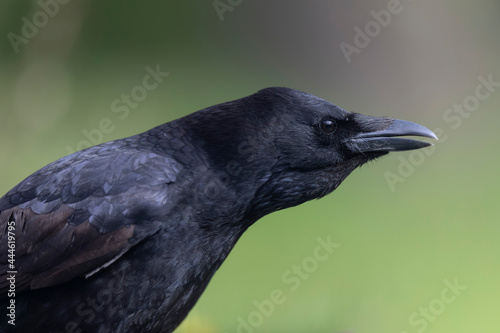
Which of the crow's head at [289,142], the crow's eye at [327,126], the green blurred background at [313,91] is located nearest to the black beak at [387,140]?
the crow's head at [289,142]

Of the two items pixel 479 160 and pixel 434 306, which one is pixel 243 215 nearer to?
pixel 434 306

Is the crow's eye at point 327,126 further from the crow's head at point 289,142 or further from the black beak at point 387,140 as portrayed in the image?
the black beak at point 387,140

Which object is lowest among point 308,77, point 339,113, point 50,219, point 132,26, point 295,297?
point 295,297

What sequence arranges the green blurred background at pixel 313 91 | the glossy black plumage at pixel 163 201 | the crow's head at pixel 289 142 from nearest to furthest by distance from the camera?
the glossy black plumage at pixel 163 201, the crow's head at pixel 289 142, the green blurred background at pixel 313 91

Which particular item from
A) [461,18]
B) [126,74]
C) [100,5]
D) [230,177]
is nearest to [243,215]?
[230,177]

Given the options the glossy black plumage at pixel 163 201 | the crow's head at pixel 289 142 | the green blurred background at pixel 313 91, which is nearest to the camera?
the glossy black plumage at pixel 163 201

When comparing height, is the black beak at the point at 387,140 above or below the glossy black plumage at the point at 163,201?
below

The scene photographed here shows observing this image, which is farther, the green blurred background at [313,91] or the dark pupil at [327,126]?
the green blurred background at [313,91]

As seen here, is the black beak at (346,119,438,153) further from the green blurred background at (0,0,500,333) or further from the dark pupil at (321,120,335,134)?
the green blurred background at (0,0,500,333)
